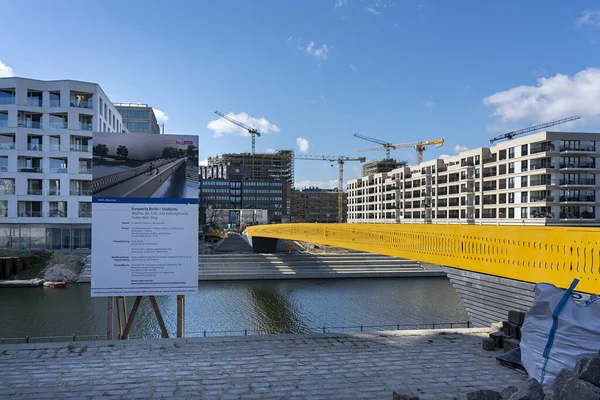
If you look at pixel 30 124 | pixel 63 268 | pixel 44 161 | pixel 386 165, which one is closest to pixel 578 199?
pixel 63 268

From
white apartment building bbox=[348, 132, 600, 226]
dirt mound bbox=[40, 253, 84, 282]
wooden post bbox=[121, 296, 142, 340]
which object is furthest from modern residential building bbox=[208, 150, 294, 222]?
wooden post bbox=[121, 296, 142, 340]

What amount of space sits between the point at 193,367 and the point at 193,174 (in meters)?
5.26

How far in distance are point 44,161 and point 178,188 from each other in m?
36.5

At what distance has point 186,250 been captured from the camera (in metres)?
11.8

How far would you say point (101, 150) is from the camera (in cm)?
1187

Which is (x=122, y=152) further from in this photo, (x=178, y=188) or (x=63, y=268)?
(x=63, y=268)

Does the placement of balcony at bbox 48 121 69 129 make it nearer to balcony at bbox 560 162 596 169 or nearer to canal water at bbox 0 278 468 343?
canal water at bbox 0 278 468 343

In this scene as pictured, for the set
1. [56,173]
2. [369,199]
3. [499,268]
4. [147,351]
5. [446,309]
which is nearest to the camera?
[147,351]

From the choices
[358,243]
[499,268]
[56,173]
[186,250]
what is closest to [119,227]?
[186,250]

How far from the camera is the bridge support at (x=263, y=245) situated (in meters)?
48.2

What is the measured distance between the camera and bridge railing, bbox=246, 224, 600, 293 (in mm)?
8852

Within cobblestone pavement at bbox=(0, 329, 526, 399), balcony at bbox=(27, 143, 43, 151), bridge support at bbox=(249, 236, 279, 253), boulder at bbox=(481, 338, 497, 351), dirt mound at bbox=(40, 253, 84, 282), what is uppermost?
balcony at bbox=(27, 143, 43, 151)

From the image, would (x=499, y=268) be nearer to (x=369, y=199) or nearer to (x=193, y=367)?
(x=193, y=367)

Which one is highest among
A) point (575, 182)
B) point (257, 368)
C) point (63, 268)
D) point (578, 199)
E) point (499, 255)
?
point (575, 182)
